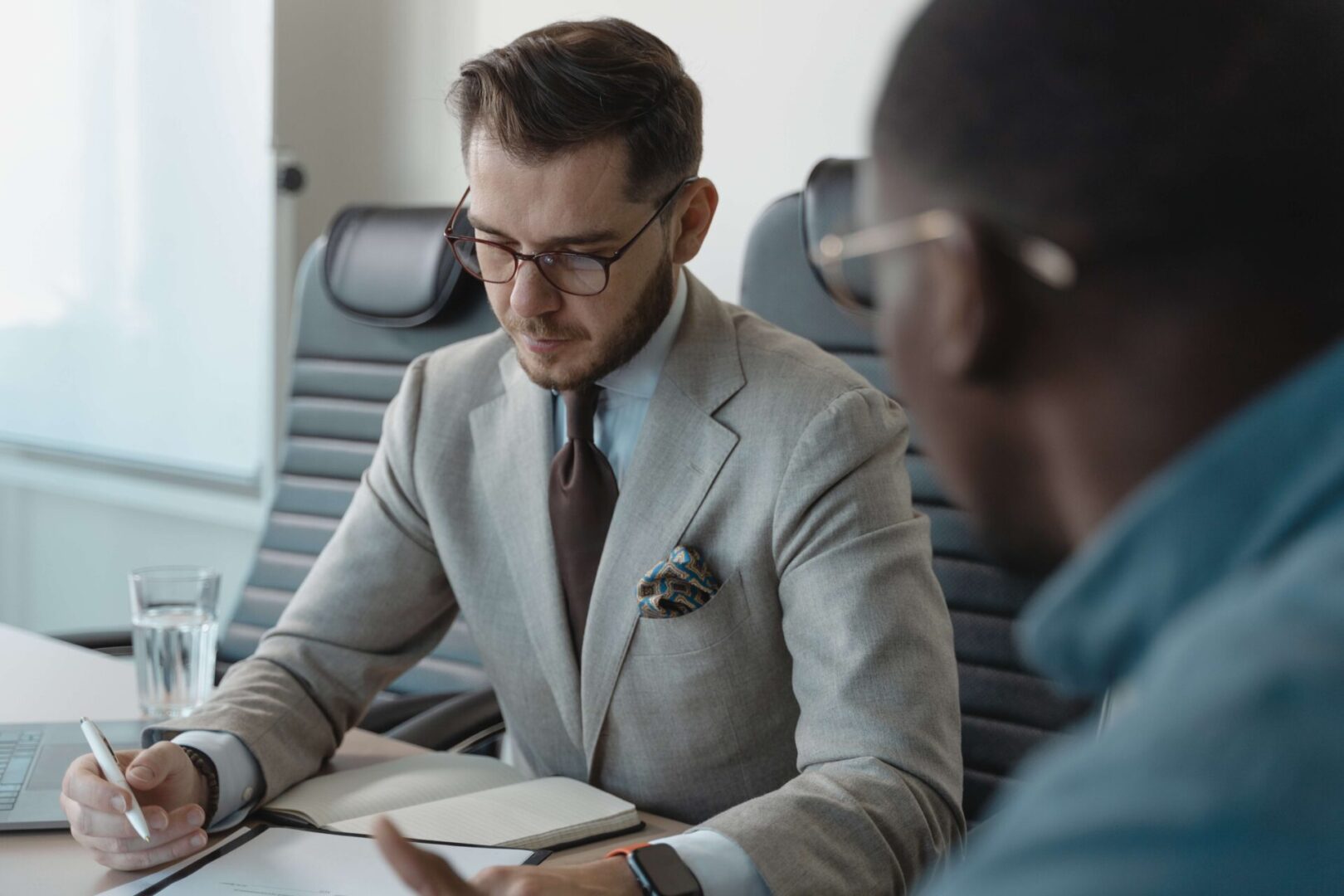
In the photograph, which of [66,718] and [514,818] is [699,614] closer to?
[514,818]

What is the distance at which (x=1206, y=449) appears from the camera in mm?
479

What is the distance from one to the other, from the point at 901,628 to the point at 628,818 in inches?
11.5

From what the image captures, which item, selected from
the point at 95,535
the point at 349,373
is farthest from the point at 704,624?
the point at 95,535

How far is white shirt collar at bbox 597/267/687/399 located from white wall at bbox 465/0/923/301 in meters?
0.72

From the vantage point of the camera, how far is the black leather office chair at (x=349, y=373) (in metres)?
2.11

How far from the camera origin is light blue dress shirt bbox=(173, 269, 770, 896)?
1.07 meters

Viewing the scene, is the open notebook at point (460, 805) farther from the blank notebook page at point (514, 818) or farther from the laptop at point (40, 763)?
the laptop at point (40, 763)

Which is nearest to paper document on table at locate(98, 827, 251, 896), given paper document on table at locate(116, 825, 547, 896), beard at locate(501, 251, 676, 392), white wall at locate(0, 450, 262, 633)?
paper document on table at locate(116, 825, 547, 896)

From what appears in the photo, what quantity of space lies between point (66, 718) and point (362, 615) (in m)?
0.33

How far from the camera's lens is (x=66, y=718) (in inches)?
60.9

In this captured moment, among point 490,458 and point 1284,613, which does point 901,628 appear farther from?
point 1284,613

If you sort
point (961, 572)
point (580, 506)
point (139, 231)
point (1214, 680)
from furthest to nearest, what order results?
point (139, 231)
point (961, 572)
point (580, 506)
point (1214, 680)

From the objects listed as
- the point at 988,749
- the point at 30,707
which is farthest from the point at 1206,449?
the point at 30,707

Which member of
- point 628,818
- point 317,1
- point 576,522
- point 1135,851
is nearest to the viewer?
point 1135,851
